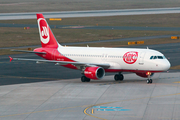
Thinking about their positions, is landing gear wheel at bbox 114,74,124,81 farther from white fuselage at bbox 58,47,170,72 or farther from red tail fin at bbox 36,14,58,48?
red tail fin at bbox 36,14,58,48

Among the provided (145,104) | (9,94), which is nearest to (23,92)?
(9,94)

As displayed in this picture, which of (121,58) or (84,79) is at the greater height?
(121,58)

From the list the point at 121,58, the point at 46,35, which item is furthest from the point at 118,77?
the point at 46,35

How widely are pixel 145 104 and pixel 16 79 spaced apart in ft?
68.8

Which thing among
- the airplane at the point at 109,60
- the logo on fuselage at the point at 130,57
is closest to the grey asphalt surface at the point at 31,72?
the airplane at the point at 109,60

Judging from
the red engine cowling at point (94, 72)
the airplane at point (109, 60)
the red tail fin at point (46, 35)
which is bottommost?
the red engine cowling at point (94, 72)

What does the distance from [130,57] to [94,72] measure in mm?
4993

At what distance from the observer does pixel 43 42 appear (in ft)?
167

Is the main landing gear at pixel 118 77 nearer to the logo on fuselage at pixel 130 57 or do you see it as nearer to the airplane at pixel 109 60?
the airplane at pixel 109 60

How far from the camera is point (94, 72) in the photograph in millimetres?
42562

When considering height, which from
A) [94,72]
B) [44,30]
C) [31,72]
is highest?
[44,30]

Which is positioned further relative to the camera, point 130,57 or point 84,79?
point 84,79

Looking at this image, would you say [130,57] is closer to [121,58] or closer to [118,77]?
[121,58]

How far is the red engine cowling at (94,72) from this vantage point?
4262cm
